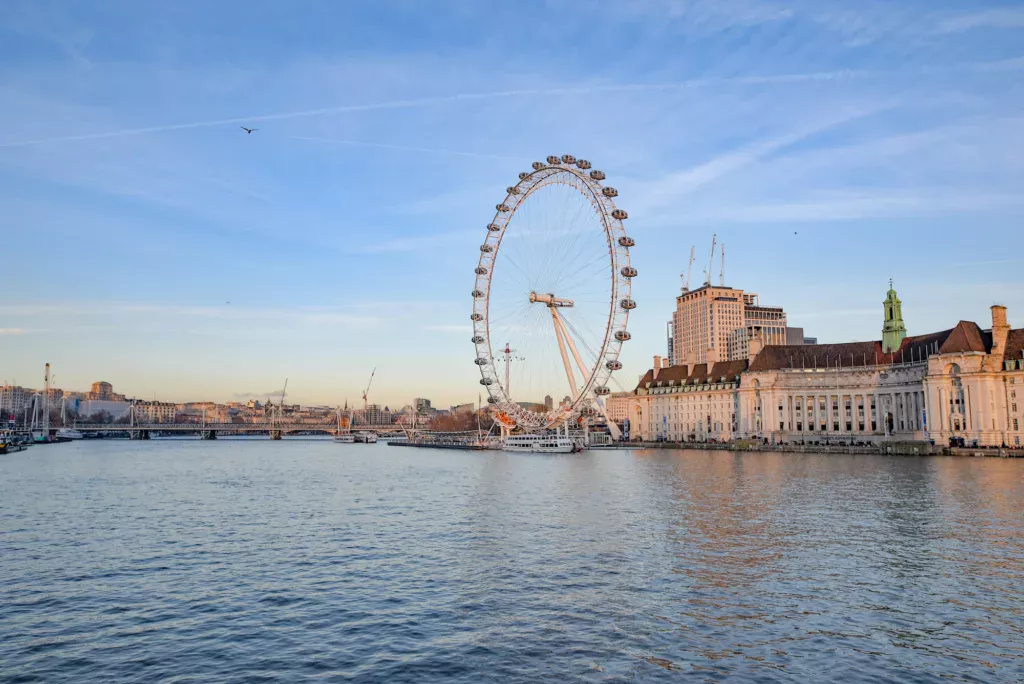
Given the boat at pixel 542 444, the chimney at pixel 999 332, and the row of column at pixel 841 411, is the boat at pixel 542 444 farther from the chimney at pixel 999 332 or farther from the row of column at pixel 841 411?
the chimney at pixel 999 332

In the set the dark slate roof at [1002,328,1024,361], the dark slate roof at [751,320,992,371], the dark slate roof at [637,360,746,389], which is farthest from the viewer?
the dark slate roof at [637,360,746,389]

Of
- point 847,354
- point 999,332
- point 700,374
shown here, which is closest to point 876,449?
point 999,332

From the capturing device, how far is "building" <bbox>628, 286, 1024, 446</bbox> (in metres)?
113

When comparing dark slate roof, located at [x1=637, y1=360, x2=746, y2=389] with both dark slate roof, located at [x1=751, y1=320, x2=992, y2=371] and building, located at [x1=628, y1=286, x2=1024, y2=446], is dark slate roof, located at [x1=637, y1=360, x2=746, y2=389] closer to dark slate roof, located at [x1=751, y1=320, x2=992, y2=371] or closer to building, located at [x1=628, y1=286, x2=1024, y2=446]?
building, located at [x1=628, y1=286, x2=1024, y2=446]

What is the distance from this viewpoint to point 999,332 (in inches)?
4547

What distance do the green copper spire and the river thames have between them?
109 meters

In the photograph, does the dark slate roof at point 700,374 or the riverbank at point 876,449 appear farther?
the dark slate roof at point 700,374

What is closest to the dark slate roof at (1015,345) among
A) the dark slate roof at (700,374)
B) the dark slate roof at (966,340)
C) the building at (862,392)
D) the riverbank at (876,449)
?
the building at (862,392)

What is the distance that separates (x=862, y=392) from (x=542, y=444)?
195ft

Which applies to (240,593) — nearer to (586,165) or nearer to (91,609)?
(91,609)

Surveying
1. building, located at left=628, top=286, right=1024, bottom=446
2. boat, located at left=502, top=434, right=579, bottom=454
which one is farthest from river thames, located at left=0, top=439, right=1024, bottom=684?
boat, located at left=502, top=434, right=579, bottom=454

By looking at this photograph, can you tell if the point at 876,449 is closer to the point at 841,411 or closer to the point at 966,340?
the point at 966,340

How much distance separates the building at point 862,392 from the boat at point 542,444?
142 feet

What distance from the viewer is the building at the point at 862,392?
11325 centimetres
